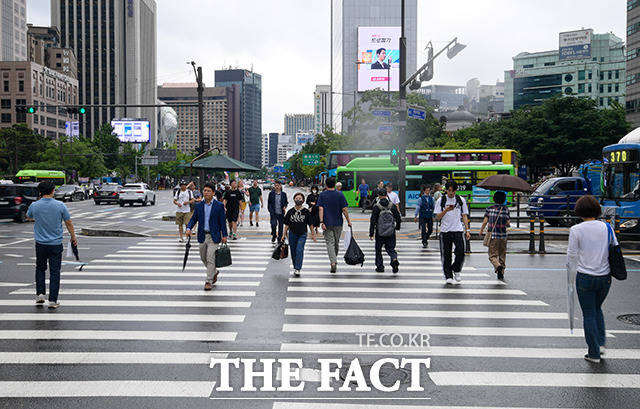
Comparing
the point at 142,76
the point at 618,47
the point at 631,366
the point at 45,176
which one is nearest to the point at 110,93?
the point at 142,76

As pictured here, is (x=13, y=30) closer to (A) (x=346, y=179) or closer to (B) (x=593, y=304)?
(A) (x=346, y=179)

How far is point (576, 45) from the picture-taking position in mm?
149625

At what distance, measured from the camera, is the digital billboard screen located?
8787 centimetres

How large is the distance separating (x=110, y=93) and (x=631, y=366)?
172 m

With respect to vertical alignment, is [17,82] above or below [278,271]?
above

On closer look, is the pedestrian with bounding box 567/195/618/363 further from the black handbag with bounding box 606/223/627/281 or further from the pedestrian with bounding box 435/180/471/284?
the pedestrian with bounding box 435/180/471/284

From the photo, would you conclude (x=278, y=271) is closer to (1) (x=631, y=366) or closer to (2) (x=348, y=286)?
(2) (x=348, y=286)

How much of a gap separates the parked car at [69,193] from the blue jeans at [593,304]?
46.7 m

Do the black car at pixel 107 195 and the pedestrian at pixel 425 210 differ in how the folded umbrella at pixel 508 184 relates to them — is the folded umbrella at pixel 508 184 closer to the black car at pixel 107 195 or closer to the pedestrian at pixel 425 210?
the pedestrian at pixel 425 210

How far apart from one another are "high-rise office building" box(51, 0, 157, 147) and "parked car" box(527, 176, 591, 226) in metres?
149

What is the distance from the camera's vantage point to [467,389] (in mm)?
5266

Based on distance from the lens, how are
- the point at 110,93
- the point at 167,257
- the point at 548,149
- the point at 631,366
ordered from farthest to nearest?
1. the point at 110,93
2. the point at 548,149
3. the point at 167,257
4. the point at 631,366

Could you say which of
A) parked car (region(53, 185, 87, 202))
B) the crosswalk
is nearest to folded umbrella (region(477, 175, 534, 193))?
the crosswalk

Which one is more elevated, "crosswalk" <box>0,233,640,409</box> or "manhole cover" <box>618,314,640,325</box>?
Answer: "crosswalk" <box>0,233,640,409</box>
